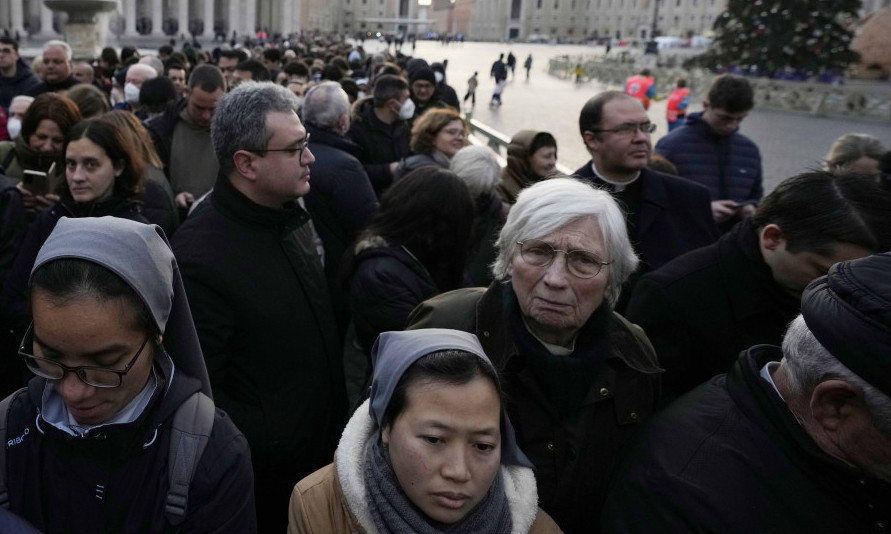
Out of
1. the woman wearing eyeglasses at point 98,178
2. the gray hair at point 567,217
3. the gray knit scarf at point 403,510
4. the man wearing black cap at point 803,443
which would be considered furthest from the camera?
the woman wearing eyeglasses at point 98,178

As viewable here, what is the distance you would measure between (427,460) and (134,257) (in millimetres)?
792

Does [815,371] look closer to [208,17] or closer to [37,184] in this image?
[37,184]

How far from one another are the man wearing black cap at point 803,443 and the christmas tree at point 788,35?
96.8 feet

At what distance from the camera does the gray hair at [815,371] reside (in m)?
1.36

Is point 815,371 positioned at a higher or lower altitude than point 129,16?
lower

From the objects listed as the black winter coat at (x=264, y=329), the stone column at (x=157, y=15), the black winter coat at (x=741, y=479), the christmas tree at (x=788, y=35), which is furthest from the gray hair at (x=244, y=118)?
the stone column at (x=157, y=15)

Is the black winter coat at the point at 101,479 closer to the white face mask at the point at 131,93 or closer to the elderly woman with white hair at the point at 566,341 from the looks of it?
the elderly woman with white hair at the point at 566,341

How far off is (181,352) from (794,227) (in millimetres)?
1786

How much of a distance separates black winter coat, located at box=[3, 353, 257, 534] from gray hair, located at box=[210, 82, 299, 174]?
1.26 m

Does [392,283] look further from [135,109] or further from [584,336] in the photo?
[135,109]

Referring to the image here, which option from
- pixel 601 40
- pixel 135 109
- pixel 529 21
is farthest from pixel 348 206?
pixel 529 21

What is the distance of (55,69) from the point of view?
6.61 metres

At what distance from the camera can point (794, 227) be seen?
2.28 m

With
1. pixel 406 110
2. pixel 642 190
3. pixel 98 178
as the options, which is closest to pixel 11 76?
pixel 406 110
